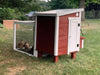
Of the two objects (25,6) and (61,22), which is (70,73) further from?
(25,6)

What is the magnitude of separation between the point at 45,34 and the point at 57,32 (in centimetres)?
51

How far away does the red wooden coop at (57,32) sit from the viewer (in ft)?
16.5

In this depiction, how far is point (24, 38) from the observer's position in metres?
7.09

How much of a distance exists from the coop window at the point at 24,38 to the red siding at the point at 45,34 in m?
0.70

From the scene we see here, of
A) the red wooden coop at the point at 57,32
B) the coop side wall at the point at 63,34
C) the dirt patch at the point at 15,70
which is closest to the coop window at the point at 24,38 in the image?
the red wooden coop at the point at 57,32

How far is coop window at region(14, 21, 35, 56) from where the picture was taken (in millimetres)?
6332

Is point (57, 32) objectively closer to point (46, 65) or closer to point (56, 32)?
point (56, 32)

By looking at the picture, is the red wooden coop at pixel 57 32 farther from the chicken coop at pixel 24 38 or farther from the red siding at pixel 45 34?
the chicken coop at pixel 24 38

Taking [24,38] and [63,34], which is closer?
[63,34]

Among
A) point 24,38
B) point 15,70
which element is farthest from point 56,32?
point 24,38

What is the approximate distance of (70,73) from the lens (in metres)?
4.50

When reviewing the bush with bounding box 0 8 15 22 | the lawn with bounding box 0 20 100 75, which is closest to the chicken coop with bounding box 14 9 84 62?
the lawn with bounding box 0 20 100 75

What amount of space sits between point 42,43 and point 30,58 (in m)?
0.76

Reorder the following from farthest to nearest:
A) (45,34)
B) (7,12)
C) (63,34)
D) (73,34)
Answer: (7,12)
(73,34)
(45,34)
(63,34)
